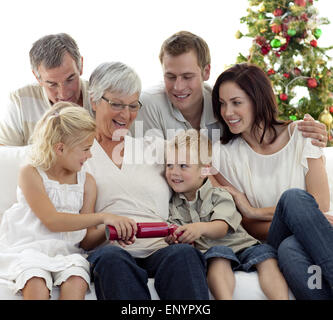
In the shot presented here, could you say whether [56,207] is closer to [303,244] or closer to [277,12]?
[303,244]

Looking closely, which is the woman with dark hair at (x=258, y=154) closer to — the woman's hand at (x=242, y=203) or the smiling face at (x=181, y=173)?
the woman's hand at (x=242, y=203)

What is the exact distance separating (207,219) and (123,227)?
0.42m

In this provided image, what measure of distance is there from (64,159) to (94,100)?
1.11 feet

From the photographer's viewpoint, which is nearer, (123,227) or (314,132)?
(123,227)

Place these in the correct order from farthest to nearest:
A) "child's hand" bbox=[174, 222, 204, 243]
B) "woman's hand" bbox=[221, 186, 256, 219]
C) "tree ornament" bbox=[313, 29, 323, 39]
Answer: "tree ornament" bbox=[313, 29, 323, 39] → "woman's hand" bbox=[221, 186, 256, 219] → "child's hand" bbox=[174, 222, 204, 243]

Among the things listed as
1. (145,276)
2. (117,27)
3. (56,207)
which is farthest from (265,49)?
(145,276)

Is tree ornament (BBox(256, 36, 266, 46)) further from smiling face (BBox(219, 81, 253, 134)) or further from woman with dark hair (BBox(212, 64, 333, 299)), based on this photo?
smiling face (BBox(219, 81, 253, 134))

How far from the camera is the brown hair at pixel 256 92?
211 cm

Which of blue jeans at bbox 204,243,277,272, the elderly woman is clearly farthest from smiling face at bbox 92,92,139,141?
blue jeans at bbox 204,243,277,272

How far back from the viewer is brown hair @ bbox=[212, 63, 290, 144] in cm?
211

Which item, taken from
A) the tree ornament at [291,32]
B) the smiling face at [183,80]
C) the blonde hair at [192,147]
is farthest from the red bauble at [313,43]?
the blonde hair at [192,147]

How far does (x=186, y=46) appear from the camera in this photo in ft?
7.42

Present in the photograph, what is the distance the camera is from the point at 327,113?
3.50 metres

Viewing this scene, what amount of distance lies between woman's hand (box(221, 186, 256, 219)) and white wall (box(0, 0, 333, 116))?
6.60 ft
